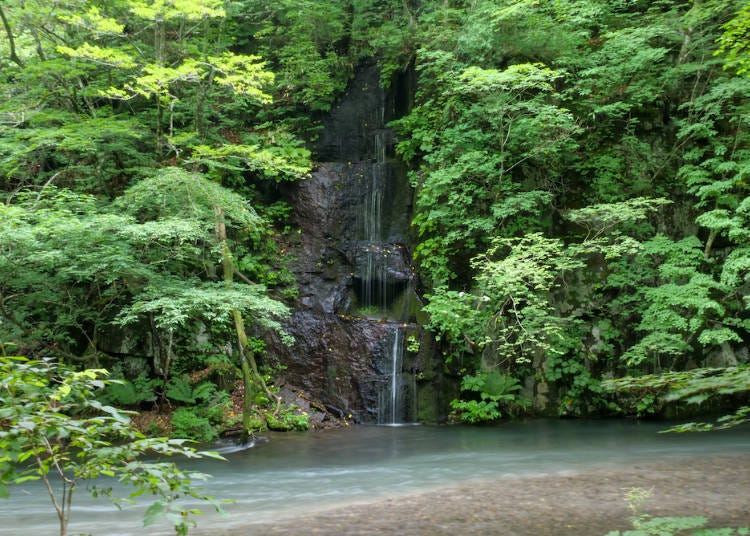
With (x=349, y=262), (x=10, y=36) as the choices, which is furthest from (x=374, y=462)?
(x=10, y=36)

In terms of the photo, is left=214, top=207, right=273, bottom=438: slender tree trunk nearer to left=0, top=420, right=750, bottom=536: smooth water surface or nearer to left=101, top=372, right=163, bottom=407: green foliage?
left=0, top=420, right=750, bottom=536: smooth water surface

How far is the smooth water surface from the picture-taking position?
18.3ft

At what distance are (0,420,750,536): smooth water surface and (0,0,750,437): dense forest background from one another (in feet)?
3.49

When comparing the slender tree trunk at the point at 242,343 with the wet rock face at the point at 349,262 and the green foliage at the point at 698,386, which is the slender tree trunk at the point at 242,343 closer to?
the wet rock face at the point at 349,262

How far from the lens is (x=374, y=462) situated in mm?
7832

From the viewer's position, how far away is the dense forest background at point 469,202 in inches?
361

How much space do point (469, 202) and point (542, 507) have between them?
701 cm

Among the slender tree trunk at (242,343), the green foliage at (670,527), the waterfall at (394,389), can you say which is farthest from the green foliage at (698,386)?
the waterfall at (394,389)

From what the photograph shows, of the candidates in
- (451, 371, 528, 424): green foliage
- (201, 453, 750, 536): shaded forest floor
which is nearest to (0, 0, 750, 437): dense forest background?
(451, 371, 528, 424): green foliage

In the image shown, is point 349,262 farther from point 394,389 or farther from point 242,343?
point 242,343

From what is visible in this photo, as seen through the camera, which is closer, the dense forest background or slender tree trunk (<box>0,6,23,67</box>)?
the dense forest background

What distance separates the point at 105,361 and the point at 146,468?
9113 millimetres

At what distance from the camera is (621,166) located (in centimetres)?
1185

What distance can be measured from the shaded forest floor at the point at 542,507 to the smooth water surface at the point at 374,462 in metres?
0.41
